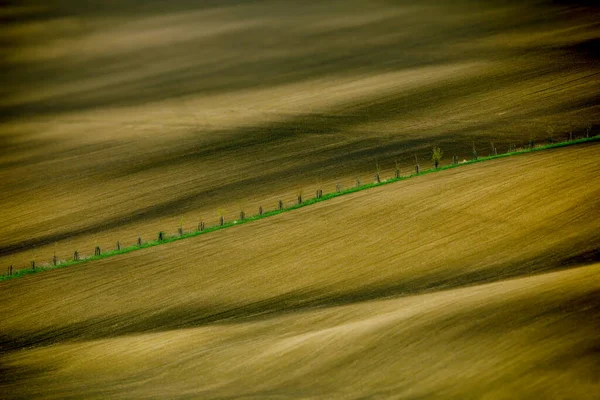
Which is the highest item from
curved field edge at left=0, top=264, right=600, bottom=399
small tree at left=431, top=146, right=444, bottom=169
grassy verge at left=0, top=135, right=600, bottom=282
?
small tree at left=431, top=146, right=444, bottom=169

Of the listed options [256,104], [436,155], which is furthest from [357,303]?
[256,104]

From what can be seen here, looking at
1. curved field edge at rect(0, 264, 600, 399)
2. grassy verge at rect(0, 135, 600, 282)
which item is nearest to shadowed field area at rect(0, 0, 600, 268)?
grassy verge at rect(0, 135, 600, 282)

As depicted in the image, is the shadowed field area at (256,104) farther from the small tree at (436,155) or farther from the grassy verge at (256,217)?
the grassy verge at (256,217)

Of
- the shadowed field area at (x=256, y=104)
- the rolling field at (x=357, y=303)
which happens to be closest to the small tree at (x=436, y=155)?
the shadowed field area at (x=256, y=104)

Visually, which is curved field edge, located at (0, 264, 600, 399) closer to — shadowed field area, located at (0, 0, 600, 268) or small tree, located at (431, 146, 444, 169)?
shadowed field area, located at (0, 0, 600, 268)

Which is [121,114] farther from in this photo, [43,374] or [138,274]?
[43,374]
